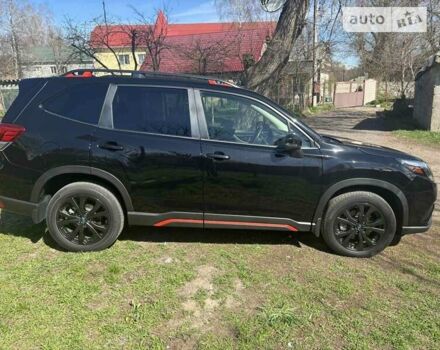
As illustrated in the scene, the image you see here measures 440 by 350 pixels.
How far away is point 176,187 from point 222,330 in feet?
4.98

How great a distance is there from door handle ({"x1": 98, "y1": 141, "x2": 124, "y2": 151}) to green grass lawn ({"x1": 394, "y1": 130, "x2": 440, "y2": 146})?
10958 mm

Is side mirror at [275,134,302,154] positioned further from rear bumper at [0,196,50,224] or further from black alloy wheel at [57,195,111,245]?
rear bumper at [0,196,50,224]

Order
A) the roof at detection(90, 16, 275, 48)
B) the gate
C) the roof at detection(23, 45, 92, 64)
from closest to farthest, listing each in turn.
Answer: the roof at detection(90, 16, 275, 48)
the gate
the roof at detection(23, 45, 92, 64)

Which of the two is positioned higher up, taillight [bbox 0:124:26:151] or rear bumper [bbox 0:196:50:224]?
taillight [bbox 0:124:26:151]

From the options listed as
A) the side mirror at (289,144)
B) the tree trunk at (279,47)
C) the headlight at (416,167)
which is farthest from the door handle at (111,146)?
the tree trunk at (279,47)

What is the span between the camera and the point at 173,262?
3.81 m

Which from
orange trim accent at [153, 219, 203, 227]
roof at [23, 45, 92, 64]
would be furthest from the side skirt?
roof at [23, 45, 92, 64]

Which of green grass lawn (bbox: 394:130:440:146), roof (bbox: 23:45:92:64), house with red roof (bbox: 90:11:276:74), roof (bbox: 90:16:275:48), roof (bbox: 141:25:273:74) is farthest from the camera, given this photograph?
roof (bbox: 23:45:92:64)

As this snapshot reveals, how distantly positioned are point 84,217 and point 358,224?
294 cm

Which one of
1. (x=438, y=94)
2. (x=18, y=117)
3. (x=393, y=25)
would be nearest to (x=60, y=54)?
(x=393, y=25)

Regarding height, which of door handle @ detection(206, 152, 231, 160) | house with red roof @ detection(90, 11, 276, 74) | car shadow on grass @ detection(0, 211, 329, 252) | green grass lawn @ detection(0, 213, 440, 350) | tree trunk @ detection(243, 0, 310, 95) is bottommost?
green grass lawn @ detection(0, 213, 440, 350)

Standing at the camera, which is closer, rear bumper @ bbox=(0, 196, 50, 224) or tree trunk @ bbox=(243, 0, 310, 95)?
rear bumper @ bbox=(0, 196, 50, 224)

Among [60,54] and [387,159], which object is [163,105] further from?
[60,54]

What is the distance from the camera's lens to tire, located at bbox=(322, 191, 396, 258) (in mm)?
3830
